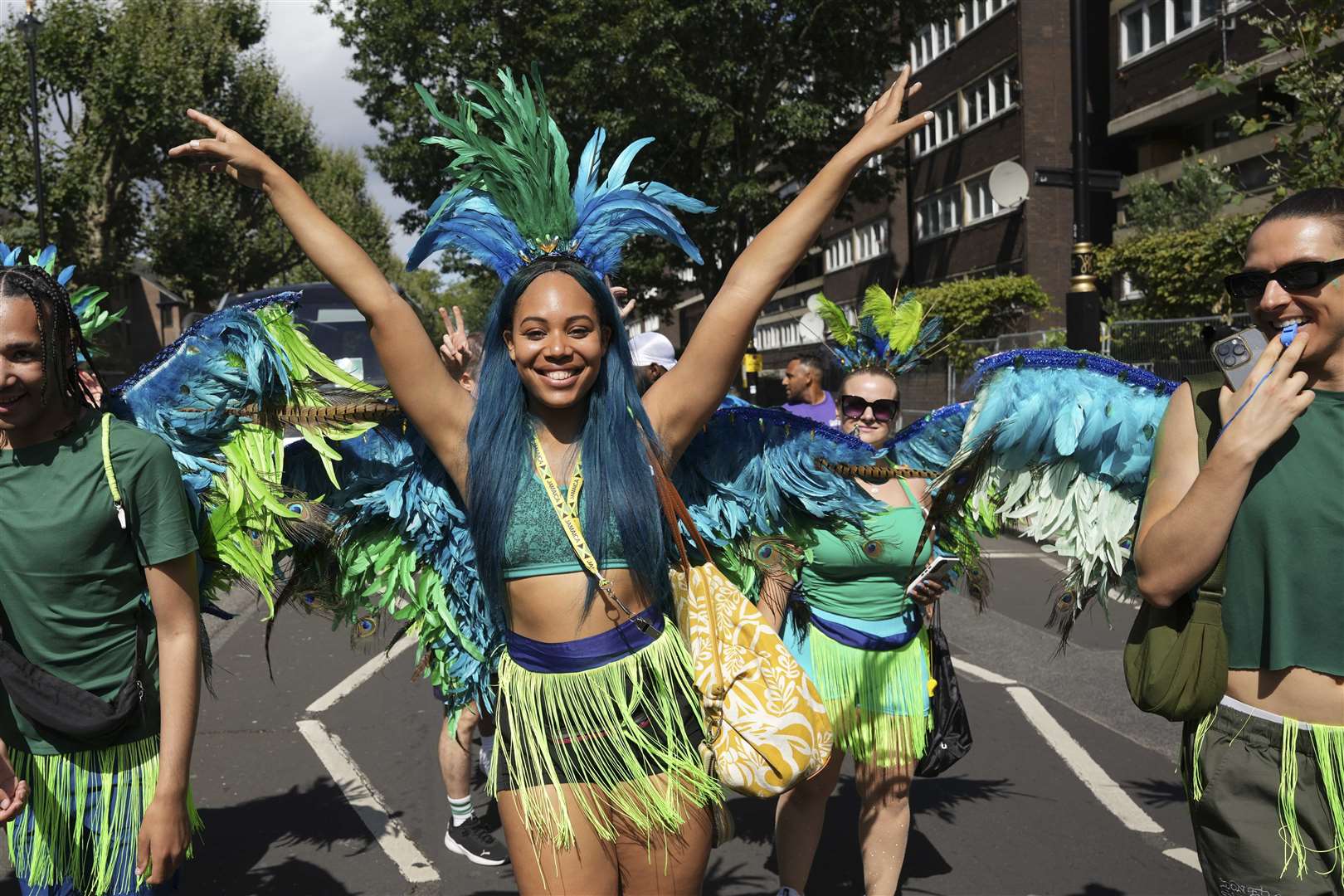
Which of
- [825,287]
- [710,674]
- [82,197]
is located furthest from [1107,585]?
[825,287]

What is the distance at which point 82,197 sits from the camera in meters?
24.2

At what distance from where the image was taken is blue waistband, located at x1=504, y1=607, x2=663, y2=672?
247 centimetres

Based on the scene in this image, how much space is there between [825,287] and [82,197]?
967 inches

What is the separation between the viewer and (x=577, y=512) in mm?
2475

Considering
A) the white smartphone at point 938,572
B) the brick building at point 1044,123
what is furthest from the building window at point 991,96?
the white smartphone at point 938,572

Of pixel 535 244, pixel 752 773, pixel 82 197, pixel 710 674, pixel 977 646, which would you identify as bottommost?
pixel 977 646

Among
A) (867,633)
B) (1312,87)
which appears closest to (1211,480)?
(867,633)

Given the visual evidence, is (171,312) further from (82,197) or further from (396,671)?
(396,671)

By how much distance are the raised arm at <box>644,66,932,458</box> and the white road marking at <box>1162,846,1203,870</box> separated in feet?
9.97

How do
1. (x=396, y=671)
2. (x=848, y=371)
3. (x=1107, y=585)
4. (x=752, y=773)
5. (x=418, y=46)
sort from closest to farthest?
(x=752, y=773), (x=1107, y=585), (x=848, y=371), (x=396, y=671), (x=418, y=46)

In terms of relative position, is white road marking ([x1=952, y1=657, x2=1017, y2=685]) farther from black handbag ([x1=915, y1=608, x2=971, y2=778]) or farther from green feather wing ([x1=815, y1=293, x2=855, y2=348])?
green feather wing ([x1=815, y1=293, x2=855, y2=348])

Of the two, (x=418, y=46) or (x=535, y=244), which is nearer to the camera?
(x=535, y=244)

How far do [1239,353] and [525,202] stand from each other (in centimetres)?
154

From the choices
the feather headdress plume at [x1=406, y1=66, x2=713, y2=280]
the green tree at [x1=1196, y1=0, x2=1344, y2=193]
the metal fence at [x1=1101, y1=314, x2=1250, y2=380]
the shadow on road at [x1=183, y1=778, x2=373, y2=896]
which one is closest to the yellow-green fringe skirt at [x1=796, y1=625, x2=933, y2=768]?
the feather headdress plume at [x1=406, y1=66, x2=713, y2=280]
